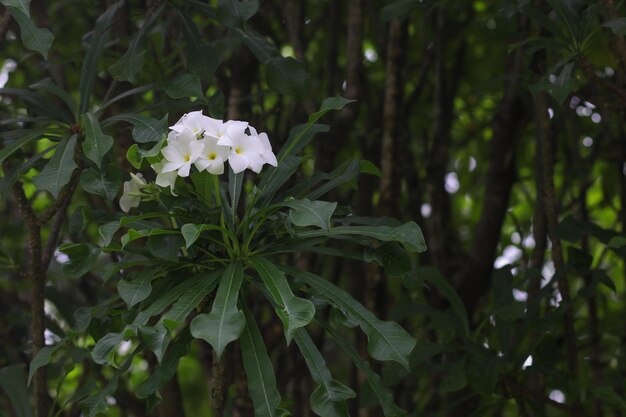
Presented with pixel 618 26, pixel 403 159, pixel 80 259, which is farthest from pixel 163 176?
pixel 403 159

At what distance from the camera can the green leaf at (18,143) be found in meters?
1.76

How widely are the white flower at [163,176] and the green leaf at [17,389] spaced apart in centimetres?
70

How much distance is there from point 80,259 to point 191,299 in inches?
11.0

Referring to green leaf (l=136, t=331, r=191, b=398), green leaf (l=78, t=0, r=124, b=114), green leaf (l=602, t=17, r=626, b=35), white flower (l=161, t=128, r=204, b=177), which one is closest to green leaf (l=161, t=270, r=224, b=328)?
green leaf (l=136, t=331, r=191, b=398)

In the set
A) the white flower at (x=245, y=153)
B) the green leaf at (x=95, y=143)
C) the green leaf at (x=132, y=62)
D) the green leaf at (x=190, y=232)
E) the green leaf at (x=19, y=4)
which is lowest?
the green leaf at (x=132, y=62)

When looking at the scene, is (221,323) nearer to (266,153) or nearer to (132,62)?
(266,153)

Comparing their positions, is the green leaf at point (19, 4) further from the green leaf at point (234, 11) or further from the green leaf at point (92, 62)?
the green leaf at point (234, 11)

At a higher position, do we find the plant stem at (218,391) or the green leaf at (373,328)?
the green leaf at (373,328)

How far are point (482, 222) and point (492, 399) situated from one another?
2.49 ft

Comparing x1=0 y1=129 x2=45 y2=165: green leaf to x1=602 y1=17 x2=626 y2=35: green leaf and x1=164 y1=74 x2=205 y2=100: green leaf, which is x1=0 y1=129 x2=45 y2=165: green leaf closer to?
x1=164 y1=74 x2=205 y2=100: green leaf

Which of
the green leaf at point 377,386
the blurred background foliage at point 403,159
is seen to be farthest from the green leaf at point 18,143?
the green leaf at point 377,386

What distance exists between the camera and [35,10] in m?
2.78

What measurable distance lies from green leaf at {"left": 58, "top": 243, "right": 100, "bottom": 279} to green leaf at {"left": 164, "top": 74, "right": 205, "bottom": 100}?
362 millimetres

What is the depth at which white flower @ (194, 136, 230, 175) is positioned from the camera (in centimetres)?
159
